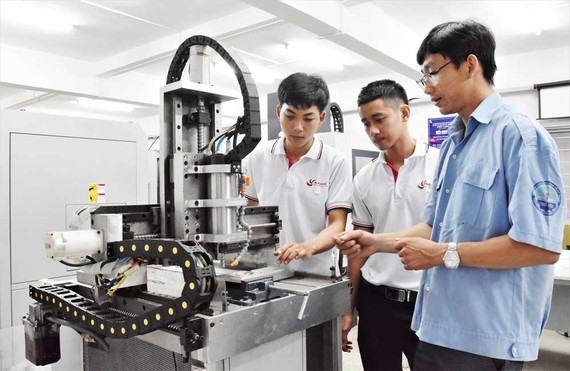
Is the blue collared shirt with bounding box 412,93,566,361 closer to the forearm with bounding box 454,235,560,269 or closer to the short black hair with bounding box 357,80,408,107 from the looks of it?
the forearm with bounding box 454,235,560,269

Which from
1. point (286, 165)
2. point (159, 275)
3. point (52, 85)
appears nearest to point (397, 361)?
point (286, 165)

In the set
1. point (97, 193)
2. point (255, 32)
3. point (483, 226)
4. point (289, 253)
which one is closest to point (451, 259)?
point (483, 226)

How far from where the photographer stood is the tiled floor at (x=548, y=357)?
3.24m

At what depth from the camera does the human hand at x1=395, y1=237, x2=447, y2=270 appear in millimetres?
1074

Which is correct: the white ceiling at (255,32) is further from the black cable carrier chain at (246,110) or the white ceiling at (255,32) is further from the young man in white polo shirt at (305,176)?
the black cable carrier chain at (246,110)

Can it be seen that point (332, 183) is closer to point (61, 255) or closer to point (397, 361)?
point (397, 361)

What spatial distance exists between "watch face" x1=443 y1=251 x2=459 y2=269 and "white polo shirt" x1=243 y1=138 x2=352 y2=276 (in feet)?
2.07

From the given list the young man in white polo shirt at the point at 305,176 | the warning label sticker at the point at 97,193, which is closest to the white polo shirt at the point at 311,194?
the young man in white polo shirt at the point at 305,176

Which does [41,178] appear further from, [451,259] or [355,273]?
[451,259]

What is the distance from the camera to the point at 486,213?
105 cm

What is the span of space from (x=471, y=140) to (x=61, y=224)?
212cm

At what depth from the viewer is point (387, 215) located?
1617 mm

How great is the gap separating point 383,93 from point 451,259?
75 centimetres

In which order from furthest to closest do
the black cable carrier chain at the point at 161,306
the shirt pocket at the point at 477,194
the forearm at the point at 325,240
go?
the forearm at the point at 325,240, the shirt pocket at the point at 477,194, the black cable carrier chain at the point at 161,306
